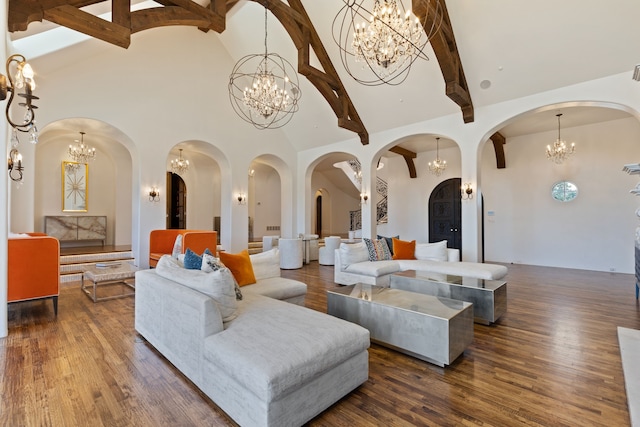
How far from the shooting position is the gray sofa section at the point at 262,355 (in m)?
1.70

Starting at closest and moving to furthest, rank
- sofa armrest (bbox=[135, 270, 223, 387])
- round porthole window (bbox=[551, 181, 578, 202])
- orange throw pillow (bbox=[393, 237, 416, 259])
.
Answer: sofa armrest (bbox=[135, 270, 223, 387]) → orange throw pillow (bbox=[393, 237, 416, 259]) → round porthole window (bbox=[551, 181, 578, 202])

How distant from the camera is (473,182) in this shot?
6.60 m

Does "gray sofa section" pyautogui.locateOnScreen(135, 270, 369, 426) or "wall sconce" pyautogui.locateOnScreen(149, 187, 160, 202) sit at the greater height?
"wall sconce" pyautogui.locateOnScreen(149, 187, 160, 202)

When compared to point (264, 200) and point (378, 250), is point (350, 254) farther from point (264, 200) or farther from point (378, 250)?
point (264, 200)

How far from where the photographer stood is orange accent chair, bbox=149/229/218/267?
628cm

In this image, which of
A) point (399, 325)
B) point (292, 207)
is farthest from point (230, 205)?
point (399, 325)

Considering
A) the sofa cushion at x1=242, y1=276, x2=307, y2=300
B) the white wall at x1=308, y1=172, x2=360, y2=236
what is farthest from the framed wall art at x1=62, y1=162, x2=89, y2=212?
the white wall at x1=308, y1=172, x2=360, y2=236

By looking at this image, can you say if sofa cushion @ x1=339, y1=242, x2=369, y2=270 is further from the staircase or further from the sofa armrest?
the staircase

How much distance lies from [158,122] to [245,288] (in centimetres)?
564

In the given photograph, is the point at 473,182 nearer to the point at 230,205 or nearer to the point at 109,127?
the point at 230,205

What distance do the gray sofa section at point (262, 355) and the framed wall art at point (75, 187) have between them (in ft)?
25.3

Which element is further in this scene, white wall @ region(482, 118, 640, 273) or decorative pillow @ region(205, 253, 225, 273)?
white wall @ region(482, 118, 640, 273)

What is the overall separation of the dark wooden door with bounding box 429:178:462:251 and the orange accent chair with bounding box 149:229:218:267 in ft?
22.8

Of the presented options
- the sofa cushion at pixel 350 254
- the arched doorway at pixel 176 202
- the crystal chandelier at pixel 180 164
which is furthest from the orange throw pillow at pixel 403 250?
the arched doorway at pixel 176 202
